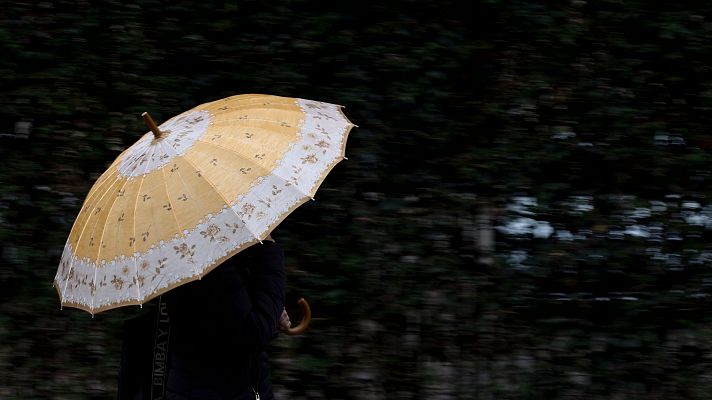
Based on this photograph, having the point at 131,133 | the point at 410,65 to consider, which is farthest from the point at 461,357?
the point at 131,133

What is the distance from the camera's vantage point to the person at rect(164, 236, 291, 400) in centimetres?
306

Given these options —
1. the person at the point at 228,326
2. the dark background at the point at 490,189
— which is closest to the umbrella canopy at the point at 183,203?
the person at the point at 228,326

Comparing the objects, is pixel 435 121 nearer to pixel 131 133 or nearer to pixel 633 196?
pixel 633 196

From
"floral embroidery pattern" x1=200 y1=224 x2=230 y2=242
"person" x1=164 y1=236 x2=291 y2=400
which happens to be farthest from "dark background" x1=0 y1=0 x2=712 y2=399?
"floral embroidery pattern" x1=200 y1=224 x2=230 y2=242

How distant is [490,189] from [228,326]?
2111 millimetres

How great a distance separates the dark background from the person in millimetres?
1599

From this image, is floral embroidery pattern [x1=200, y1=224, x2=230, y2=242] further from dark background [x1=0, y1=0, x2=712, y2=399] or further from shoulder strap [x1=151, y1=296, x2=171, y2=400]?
dark background [x1=0, y1=0, x2=712, y2=399]

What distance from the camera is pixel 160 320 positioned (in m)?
3.22

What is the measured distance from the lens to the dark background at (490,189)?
4816 mm

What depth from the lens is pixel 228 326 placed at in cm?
305

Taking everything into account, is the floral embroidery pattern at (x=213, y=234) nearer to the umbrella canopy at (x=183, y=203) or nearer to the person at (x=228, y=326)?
the umbrella canopy at (x=183, y=203)

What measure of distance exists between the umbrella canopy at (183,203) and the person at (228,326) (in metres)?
0.18

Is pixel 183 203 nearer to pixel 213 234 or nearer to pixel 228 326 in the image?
pixel 213 234

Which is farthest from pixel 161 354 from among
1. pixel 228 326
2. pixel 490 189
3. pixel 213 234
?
pixel 490 189
